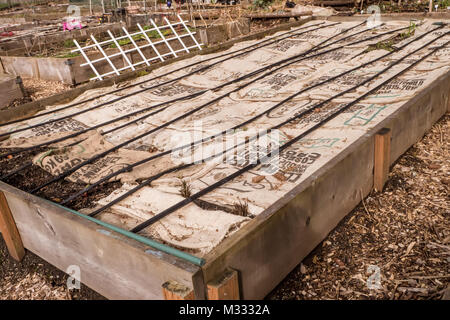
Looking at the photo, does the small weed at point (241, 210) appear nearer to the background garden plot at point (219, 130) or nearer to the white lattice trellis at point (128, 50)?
the background garden plot at point (219, 130)

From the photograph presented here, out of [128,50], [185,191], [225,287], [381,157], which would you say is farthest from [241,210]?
[128,50]

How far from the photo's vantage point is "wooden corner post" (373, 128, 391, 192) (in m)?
3.53

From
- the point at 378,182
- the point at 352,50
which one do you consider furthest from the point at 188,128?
the point at 352,50

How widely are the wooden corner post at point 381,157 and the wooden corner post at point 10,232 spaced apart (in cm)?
309

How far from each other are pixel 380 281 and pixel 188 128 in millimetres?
2652

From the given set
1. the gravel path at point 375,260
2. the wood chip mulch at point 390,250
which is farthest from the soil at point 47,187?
the wood chip mulch at point 390,250

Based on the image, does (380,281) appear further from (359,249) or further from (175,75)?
(175,75)

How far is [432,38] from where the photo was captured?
7.10m

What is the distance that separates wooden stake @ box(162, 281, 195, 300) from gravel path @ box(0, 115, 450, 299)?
0.86 meters

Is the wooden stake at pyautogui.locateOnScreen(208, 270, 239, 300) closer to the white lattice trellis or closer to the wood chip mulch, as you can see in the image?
the wood chip mulch

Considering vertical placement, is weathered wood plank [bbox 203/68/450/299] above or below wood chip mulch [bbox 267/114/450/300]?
above

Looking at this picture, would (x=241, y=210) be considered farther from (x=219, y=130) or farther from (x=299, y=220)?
(x=219, y=130)

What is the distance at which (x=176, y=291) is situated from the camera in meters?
2.05

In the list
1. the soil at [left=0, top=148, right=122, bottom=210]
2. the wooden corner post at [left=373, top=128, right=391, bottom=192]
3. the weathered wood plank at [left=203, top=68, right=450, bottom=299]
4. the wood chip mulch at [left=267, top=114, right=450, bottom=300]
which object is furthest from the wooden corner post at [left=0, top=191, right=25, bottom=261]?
the wooden corner post at [left=373, top=128, right=391, bottom=192]
